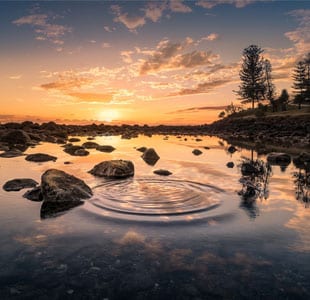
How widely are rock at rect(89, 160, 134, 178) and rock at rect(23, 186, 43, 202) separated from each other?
3495 millimetres

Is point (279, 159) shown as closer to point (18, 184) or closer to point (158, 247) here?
point (158, 247)

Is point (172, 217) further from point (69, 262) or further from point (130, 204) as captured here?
point (69, 262)

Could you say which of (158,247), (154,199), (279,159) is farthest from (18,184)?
(279,159)

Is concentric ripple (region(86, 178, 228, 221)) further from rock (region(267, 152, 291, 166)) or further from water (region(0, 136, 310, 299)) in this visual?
rock (region(267, 152, 291, 166))

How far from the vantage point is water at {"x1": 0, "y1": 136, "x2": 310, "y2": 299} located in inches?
152

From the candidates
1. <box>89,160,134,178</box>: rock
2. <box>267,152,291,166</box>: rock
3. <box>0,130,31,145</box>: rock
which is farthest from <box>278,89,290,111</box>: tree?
<box>89,160,134,178</box>: rock

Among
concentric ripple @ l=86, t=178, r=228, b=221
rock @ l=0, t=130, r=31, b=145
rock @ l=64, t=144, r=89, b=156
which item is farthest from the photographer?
rock @ l=0, t=130, r=31, b=145

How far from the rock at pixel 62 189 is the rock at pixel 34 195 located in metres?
0.19

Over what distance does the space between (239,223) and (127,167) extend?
21.5 feet

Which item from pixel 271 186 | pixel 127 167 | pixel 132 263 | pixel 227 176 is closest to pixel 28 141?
pixel 127 167

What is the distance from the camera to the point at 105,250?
4930mm

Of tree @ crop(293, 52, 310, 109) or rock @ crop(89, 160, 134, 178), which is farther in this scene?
tree @ crop(293, 52, 310, 109)

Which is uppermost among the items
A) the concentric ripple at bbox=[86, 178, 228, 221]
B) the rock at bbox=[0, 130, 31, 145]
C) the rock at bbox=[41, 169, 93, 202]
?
the rock at bbox=[0, 130, 31, 145]

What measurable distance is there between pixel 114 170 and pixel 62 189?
3693 millimetres
